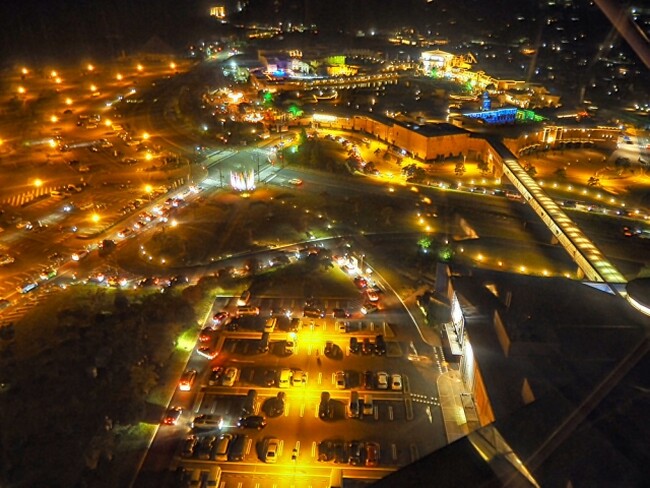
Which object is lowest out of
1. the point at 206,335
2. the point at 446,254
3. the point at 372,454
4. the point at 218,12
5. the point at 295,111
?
the point at 372,454

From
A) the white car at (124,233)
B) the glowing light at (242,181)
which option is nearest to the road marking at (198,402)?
the white car at (124,233)

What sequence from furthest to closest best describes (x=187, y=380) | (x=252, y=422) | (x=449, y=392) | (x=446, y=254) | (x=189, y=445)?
1. (x=446, y=254)
2. (x=187, y=380)
3. (x=449, y=392)
4. (x=252, y=422)
5. (x=189, y=445)

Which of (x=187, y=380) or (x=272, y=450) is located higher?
(x=187, y=380)

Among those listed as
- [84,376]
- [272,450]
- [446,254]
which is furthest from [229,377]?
[446,254]

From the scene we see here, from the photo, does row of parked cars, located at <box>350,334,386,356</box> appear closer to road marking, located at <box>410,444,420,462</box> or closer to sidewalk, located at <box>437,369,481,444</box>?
sidewalk, located at <box>437,369,481,444</box>

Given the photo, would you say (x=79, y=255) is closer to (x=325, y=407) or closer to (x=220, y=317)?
(x=220, y=317)

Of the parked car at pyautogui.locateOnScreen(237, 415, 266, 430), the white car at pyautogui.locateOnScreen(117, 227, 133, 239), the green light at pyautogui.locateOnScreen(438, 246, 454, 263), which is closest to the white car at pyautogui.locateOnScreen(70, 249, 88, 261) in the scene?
the white car at pyautogui.locateOnScreen(117, 227, 133, 239)

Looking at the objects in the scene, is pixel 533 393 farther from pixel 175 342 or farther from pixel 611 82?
pixel 611 82
